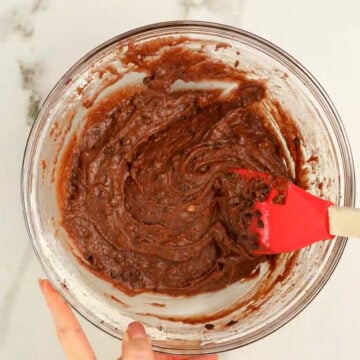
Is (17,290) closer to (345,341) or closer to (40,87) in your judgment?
(40,87)

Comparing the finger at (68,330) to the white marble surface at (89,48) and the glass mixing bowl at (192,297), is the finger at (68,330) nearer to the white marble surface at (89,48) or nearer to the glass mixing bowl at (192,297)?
the glass mixing bowl at (192,297)

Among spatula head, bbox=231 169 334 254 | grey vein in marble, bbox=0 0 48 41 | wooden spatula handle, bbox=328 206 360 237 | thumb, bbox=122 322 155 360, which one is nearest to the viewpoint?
thumb, bbox=122 322 155 360

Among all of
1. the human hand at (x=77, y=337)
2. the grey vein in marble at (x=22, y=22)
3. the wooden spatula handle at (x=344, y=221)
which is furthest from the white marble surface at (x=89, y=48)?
the wooden spatula handle at (x=344, y=221)

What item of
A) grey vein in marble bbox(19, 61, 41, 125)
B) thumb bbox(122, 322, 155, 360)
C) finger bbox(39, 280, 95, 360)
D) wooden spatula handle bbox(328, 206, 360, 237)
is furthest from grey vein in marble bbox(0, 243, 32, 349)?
wooden spatula handle bbox(328, 206, 360, 237)

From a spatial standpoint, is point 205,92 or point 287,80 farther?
point 205,92

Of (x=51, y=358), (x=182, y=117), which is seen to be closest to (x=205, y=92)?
(x=182, y=117)

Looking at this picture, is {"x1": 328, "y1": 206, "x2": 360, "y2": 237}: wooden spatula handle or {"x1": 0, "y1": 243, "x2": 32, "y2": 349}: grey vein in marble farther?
{"x1": 0, "y1": 243, "x2": 32, "y2": 349}: grey vein in marble

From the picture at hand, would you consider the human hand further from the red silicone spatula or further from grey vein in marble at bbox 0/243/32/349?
the red silicone spatula
